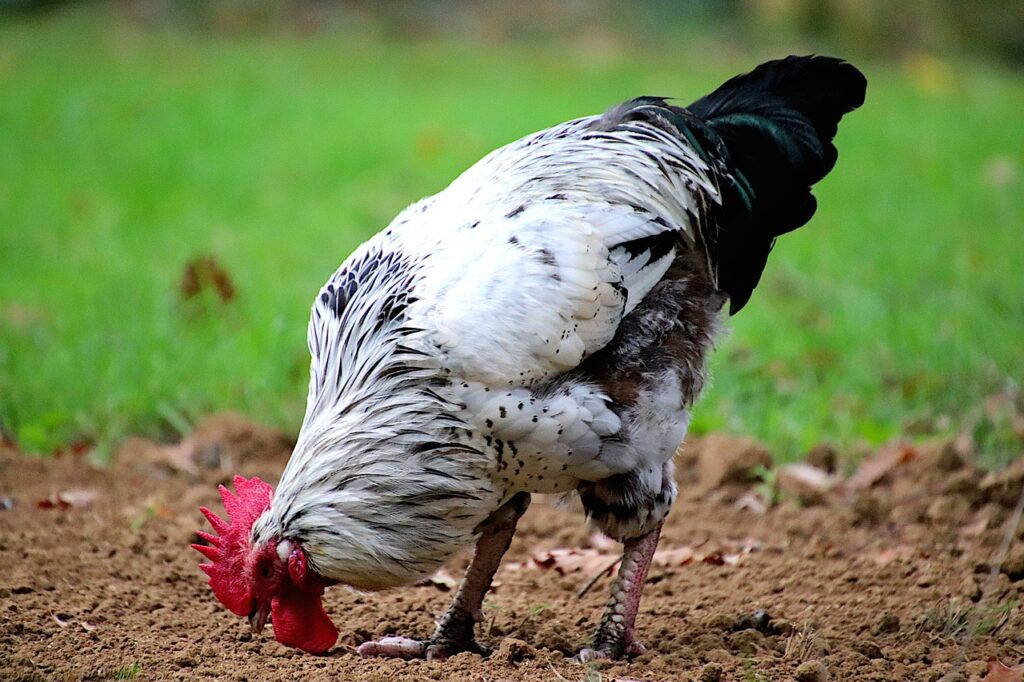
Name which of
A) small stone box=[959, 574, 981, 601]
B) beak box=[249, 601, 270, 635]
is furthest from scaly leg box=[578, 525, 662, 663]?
small stone box=[959, 574, 981, 601]

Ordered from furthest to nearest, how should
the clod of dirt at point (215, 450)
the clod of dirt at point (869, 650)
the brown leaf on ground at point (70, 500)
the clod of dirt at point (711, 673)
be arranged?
the clod of dirt at point (215, 450), the brown leaf on ground at point (70, 500), the clod of dirt at point (869, 650), the clod of dirt at point (711, 673)

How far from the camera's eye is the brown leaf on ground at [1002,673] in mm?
3066

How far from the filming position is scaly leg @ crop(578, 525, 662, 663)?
138 inches

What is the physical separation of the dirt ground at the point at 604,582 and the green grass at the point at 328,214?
51 cm

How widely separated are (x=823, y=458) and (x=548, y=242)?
8.13 feet

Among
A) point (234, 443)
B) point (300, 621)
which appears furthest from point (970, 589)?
point (234, 443)

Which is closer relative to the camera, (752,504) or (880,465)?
(752,504)

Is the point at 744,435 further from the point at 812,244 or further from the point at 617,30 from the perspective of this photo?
Result: the point at 617,30

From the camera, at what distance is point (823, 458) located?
17.2 ft

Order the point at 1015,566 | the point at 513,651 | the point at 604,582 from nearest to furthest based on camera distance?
the point at 513,651 < the point at 1015,566 < the point at 604,582

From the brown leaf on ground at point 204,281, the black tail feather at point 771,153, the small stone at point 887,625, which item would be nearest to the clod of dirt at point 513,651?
the small stone at point 887,625

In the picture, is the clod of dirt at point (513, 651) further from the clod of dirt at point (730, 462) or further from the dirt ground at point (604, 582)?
the clod of dirt at point (730, 462)

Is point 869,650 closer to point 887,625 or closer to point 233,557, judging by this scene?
point 887,625

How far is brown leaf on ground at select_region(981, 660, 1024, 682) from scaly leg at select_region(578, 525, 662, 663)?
97cm
